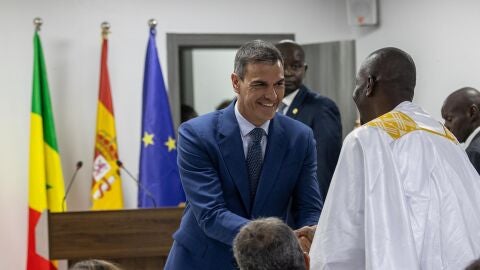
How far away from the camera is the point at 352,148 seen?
254cm

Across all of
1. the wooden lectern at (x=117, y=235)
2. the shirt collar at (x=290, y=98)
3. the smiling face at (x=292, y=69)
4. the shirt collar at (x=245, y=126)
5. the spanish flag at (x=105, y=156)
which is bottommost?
the wooden lectern at (x=117, y=235)

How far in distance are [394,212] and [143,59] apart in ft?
17.3

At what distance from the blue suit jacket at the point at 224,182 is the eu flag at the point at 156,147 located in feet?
12.8

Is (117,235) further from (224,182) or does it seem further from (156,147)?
(224,182)

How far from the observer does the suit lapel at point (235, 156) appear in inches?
116

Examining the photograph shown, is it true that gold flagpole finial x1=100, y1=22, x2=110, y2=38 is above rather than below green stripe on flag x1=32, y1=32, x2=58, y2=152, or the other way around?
above

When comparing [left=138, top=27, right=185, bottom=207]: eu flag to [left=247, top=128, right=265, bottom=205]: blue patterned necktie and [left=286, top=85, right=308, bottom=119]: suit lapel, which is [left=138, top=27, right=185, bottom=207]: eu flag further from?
[left=247, top=128, right=265, bottom=205]: blue patterned necktie

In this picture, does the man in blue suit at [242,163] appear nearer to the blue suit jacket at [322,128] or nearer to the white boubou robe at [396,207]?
the white boubou robe at [396,207]

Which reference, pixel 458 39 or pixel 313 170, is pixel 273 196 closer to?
pixel 313 170

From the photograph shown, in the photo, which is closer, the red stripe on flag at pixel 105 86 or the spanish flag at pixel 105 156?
the spanish flag at pixel 105 156

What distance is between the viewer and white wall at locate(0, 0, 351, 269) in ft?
23.7

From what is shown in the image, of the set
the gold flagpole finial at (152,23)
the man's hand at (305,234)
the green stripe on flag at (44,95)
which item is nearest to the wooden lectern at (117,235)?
the green stripe on flag at (44,95)

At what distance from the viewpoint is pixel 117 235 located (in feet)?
18.2

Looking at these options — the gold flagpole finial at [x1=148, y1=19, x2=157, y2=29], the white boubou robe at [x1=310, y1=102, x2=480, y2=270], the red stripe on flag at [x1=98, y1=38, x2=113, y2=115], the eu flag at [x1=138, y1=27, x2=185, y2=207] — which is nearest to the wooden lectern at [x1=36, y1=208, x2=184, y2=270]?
the eu flag at [x1=138, y1=27, x2=185, y2=207]
